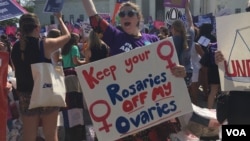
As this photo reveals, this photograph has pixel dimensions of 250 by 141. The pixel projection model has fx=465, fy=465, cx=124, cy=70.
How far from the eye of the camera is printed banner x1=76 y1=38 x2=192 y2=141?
340 cm

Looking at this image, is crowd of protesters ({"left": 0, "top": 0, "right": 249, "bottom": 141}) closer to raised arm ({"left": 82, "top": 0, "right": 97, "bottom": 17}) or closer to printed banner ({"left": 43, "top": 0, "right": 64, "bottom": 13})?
raised arm ({"left": 82, "top": 0, "right": 97, "bottom": 17})

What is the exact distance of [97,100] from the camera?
339 centimetres

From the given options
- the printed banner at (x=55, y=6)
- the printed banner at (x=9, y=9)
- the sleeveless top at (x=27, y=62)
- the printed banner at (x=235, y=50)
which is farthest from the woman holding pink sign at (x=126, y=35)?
the printed banner at (x=9, y=9)

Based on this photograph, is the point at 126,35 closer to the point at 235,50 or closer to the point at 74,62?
the point at 235,50

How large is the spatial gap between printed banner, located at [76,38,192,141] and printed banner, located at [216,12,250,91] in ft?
1.15

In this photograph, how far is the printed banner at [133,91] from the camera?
11.1ft

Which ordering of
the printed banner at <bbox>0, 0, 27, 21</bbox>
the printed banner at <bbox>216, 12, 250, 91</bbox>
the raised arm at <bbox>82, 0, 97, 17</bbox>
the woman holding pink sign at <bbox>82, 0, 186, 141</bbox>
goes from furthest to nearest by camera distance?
the printed banner at <bbox>0, 0, 27, 21</bbox>, the raised arm at <bbox>82, 0, 97, 17</bbox>, the woman holding pink sign at <bbox>82, 0, 186, 141</bbox>, the printed banner at <bbox>216, 12, 250, 91</bbox>

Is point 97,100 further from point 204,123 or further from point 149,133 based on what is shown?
point 204,123

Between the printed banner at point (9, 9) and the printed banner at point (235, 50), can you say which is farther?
the printed banner at point (9, 9)

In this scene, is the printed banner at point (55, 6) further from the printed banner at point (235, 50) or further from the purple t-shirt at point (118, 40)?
the printed banner at point (235, 50)

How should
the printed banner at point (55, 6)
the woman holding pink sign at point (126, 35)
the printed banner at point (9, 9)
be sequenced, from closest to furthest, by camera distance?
the woman holding pink sign at point (126, 35) < the printed banner at point (55, 6) < the printed banner at point (9, 9)

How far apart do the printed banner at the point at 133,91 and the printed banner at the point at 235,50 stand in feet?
1.15

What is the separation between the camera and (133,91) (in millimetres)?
3461

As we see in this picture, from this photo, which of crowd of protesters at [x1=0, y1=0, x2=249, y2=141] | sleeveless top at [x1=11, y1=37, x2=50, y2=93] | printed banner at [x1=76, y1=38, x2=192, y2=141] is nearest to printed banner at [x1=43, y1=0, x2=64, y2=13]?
crowd of protesters at [x1=0, y1=0, x2=249, y2=141]
